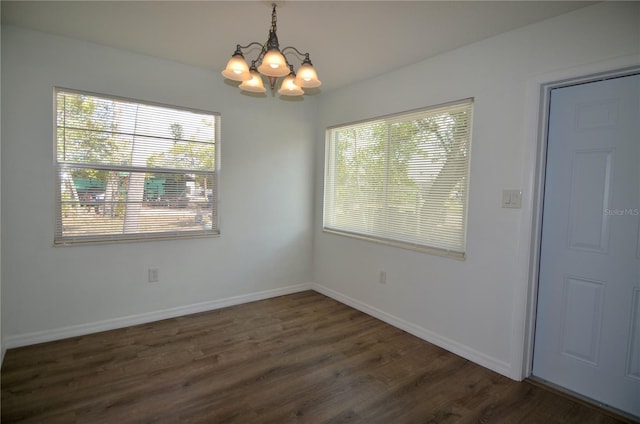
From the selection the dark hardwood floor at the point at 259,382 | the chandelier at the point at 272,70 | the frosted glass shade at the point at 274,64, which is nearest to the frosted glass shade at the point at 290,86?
the chandelier at the point at 272,70

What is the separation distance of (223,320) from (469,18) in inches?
131

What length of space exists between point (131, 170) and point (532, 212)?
133 inches

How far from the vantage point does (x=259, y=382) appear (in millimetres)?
2260

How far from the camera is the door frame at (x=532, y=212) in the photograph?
87.3 inches

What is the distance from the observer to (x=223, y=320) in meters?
3.26

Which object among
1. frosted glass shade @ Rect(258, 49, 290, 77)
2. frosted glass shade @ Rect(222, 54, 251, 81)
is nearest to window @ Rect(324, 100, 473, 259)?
frosted glass shade @ Rect(258, 49, 290, 77)

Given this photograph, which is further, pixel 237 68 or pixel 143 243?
pixel 143 243

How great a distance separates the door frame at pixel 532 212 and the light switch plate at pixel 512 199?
0.07 meters

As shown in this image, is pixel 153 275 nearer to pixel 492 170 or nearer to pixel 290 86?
pixel 290 86

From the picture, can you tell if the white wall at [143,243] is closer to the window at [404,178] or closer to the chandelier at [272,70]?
the window at [404,178]

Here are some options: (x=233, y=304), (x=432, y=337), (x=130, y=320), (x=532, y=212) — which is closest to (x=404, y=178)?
(x=532, y=212)

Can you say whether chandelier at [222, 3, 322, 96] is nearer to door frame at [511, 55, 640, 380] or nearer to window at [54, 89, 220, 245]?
window at [54, 89, 220, 245]

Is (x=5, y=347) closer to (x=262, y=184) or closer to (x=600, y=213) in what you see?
(x=262, y=184)

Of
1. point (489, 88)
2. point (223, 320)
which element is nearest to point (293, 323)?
point (223, 320)
